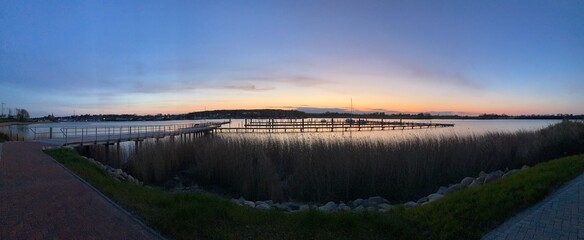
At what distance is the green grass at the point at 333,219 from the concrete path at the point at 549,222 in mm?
227

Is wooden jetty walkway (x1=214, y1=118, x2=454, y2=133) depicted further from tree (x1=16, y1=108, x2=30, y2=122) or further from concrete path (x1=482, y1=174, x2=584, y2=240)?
tree (x1=16, y1=108, x2=30, y2=122)

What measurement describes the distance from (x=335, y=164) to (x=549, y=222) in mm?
8329

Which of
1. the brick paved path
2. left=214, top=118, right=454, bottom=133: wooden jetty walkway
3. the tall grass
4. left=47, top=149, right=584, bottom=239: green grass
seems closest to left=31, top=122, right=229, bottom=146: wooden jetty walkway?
the tall grass

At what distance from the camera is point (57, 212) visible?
25.3 ft

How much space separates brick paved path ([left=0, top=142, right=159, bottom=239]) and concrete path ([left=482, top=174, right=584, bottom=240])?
605cm

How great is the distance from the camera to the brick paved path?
21.3 feet

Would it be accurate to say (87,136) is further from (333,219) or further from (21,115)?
(21,115)

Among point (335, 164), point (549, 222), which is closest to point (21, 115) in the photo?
point (335, 164)

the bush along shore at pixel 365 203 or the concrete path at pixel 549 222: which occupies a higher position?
the concrete path at pixel 549 222

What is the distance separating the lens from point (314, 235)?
22.5 ft

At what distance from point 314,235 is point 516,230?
3400 mm

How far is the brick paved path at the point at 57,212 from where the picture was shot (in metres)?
6.49

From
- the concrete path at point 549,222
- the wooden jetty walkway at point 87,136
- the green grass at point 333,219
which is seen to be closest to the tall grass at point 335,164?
the wooden jetty walkway at point 87,136

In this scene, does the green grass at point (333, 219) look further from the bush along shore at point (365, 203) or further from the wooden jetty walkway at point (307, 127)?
the wooden jetty walkway at point (307, 127)
